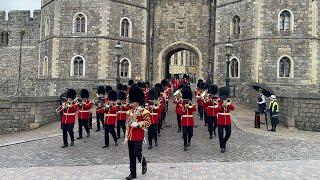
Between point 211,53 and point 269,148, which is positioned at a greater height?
point 211,53

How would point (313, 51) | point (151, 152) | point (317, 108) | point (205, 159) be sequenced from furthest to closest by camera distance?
1. point (313, 51)
2. point (317, 108)
3. point (151, 152)
4. point (205, 159)

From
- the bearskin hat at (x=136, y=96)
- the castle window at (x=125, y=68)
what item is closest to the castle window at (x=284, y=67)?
the castle window at (x=125, y=68)

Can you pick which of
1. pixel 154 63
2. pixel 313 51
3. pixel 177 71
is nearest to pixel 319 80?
pixel 313 51

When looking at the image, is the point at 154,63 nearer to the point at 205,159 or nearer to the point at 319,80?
the point at 319,80

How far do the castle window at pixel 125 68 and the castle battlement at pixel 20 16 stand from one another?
41.9ft

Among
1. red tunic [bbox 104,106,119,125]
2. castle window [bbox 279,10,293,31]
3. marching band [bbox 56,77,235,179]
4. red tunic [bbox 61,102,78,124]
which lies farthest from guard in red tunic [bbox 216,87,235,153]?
castle window [bbox 279,10,293,31]

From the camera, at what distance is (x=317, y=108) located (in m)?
15.5

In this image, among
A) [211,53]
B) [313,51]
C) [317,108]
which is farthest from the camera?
[211,53]

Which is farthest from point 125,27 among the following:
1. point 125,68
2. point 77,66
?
point 77,66

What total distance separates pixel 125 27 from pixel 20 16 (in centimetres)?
1443

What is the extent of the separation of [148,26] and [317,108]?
18555 mm

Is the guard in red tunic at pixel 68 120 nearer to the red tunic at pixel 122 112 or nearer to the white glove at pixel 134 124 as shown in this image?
the red tunic at pixel 122 112

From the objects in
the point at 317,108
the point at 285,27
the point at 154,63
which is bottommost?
the point at 317,108

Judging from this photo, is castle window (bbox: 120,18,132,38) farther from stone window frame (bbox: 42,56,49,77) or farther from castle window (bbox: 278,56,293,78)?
castle window (bbox: 278,56,293,78)
